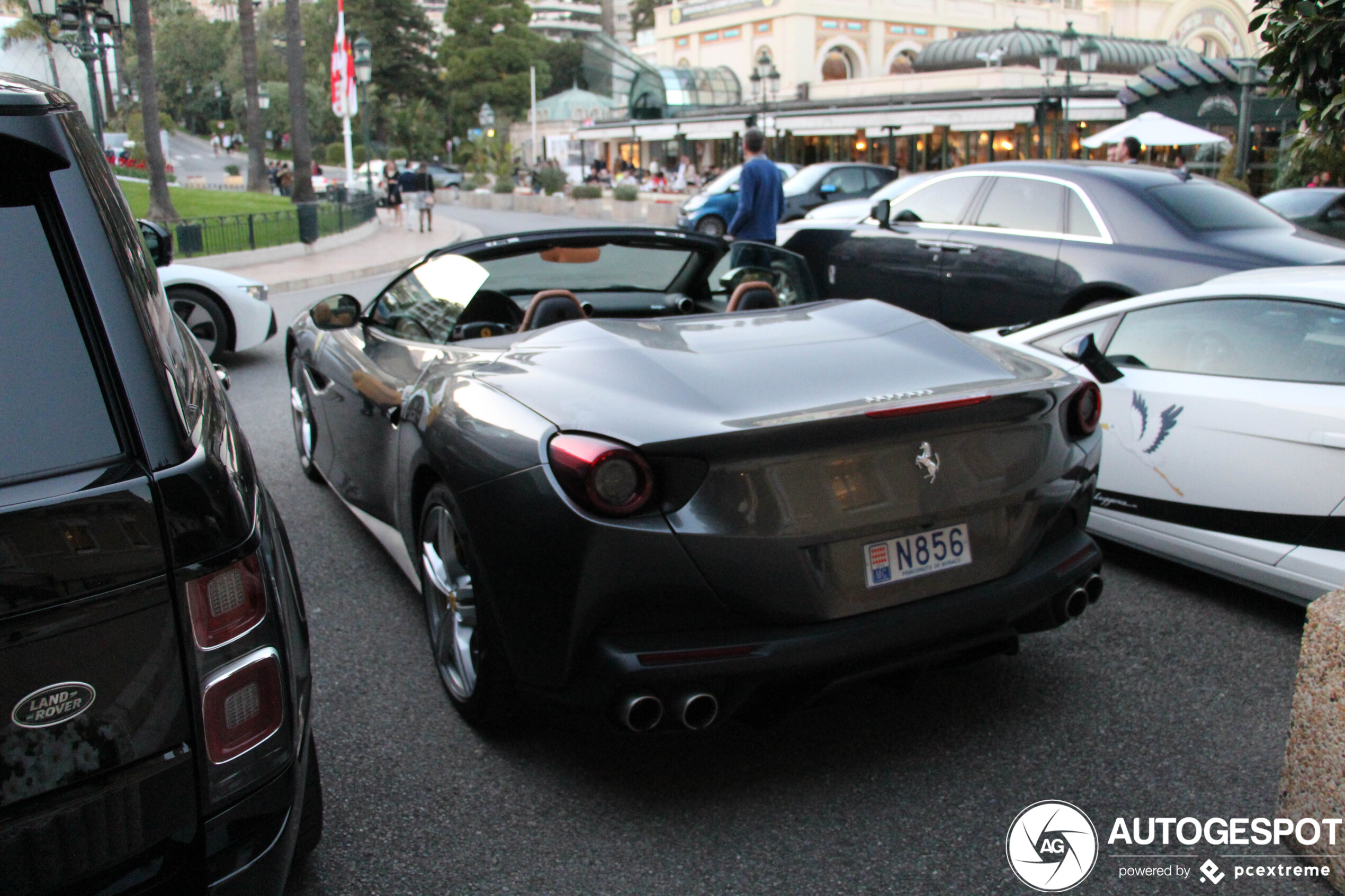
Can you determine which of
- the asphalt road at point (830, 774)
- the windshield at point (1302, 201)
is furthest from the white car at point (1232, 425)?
the windshield at point (1302, 201)

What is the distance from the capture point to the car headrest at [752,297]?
4336 millimetres

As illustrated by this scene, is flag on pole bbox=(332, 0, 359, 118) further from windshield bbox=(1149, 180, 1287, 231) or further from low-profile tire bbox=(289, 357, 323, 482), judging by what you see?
windshield bbox=(1149, 180, 1287, 231)

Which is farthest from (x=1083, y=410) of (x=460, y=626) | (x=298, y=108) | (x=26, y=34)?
(x=298, y=108)

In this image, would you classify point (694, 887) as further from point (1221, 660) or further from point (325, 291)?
point (325, 291)

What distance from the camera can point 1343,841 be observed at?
251 cm

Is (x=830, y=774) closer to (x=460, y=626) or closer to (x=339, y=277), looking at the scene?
(x=460, y=626)

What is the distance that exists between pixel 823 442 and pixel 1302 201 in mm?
12845

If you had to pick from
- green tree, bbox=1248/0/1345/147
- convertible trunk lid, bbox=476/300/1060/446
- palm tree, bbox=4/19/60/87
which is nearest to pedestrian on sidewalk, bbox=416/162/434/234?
palm tree, bbox=4/19/60/87

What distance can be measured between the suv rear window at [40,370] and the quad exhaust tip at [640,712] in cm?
134

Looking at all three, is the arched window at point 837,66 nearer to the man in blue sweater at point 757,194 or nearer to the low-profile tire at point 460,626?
the man in blue sweater at point 757,194

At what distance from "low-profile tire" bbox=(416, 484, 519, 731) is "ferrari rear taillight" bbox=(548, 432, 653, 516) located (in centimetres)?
50

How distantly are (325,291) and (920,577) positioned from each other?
632 inches

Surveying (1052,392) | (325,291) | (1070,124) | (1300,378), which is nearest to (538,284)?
(1052,392)

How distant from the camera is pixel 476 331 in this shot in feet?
13.1
